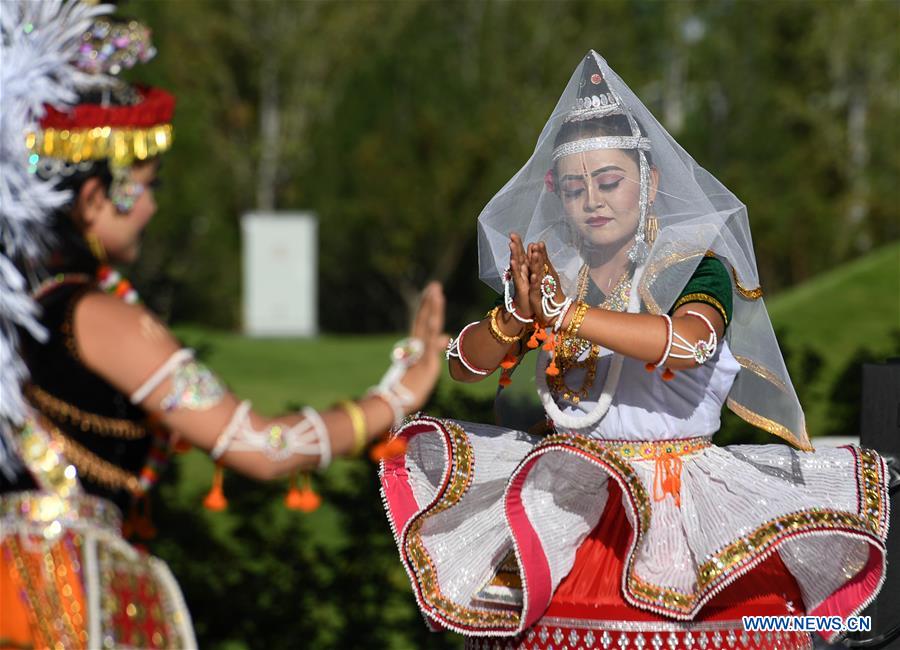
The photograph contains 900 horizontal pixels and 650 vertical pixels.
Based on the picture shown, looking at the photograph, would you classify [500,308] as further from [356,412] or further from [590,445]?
[356,412]

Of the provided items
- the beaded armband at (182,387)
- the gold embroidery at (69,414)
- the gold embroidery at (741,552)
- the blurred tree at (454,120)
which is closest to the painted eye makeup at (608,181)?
the gold embroidery at (741,552)

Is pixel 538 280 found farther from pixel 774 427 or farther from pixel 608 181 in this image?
pixel 774 427

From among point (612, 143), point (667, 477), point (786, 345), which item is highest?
point (612, 143)

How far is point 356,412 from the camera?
2709 millimetres

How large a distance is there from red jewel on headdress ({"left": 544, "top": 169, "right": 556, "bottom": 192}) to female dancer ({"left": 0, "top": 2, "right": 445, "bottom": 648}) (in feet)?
2.66

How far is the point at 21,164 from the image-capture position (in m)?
2.67

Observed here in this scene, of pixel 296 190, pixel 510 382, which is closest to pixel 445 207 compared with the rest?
pixel 296 190

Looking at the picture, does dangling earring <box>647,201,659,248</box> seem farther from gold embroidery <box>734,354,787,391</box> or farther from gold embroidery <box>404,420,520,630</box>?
gold embroidery <box>404,420,520,630</box>

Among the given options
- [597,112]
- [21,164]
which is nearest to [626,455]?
[597,112]

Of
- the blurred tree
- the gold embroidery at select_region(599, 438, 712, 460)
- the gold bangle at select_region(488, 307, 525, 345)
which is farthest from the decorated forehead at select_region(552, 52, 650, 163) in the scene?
the blurred tree

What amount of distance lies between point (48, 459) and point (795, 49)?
2864 cm

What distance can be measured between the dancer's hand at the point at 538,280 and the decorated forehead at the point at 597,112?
0.39 meters

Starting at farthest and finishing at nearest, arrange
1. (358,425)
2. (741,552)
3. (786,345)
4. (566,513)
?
1. (786,345)
2. (566,513)
3. (741,552)
4. (358,425)

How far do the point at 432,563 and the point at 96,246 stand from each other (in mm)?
1152
